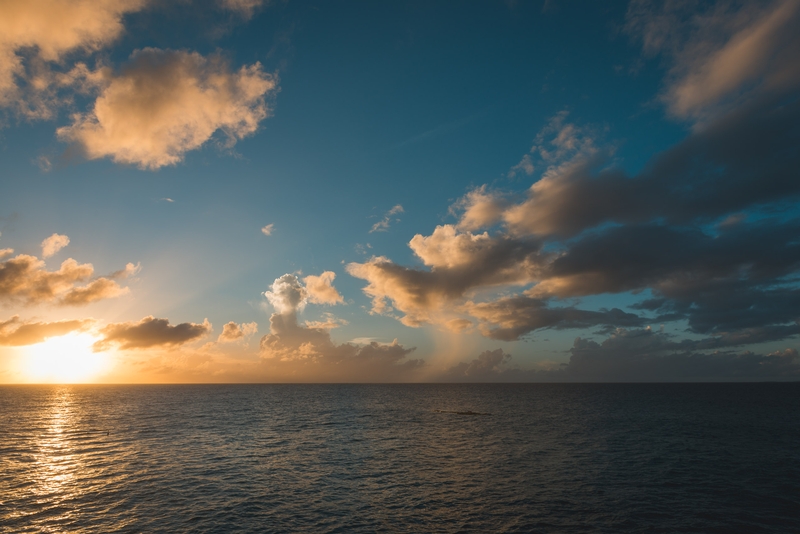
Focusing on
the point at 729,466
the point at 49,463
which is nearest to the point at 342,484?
the point at 49,463

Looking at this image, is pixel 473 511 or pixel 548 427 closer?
pixel 473 511

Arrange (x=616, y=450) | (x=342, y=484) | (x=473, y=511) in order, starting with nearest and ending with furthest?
(x=473, y=511), (x=342, y=484), (x=616, y=450)

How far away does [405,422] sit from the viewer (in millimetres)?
107188

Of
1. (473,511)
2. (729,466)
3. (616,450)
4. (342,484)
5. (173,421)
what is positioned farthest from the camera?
(173,421)

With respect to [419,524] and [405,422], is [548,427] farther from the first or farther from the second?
[419,524]

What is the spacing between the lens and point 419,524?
35.7m

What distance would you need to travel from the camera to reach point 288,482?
161 feet

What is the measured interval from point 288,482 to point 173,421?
7426cm

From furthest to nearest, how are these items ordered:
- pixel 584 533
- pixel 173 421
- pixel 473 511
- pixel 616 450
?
pixel 173 421
pixel 616 450
pixel 473 511
pixel 584 533

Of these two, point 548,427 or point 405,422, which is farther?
point 405,422

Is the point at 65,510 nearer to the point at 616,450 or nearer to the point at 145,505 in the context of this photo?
the point at 145,505

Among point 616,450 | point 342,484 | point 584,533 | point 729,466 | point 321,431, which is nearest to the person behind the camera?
point 584,533

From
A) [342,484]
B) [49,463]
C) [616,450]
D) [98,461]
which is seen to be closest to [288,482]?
[342,484]

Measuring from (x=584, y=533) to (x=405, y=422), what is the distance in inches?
3036
